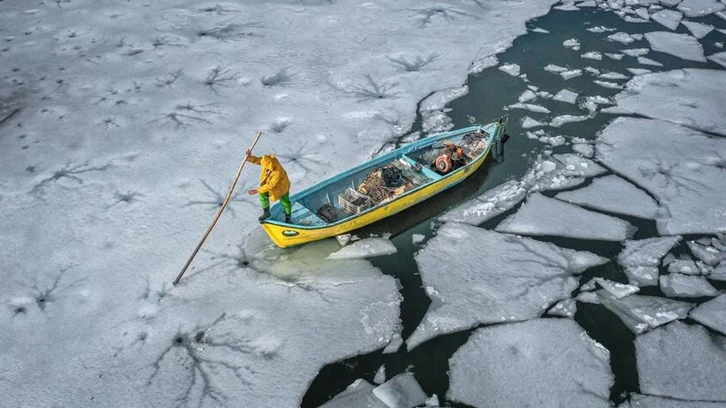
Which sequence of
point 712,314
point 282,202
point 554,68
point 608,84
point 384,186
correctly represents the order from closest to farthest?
1. point 712,314
2. point 282,202
3. point 384,186
4. point 608,84
5. point 554,68

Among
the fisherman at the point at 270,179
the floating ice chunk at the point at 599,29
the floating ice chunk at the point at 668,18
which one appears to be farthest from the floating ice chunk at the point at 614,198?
the floating ice chunk at the point at 668,18

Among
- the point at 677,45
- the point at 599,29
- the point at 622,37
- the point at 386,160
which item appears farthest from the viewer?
the point at 599,29

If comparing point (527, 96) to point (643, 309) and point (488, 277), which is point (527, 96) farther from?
point (643, 309)

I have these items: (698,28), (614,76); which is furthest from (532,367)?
(698,28)

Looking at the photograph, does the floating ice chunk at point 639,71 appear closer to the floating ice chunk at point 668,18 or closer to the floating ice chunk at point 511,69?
the floating ice chunk at point 511,69

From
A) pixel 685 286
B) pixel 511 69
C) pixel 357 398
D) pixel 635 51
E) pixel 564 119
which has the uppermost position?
pixel 635 51

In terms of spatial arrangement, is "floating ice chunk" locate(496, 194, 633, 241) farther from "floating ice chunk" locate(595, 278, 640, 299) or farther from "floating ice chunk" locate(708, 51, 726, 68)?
"floating ice chunk" locate(708, 51, 726, 68)

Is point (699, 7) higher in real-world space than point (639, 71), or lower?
higher

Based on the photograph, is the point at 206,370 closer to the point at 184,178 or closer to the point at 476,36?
the point at 184,178
